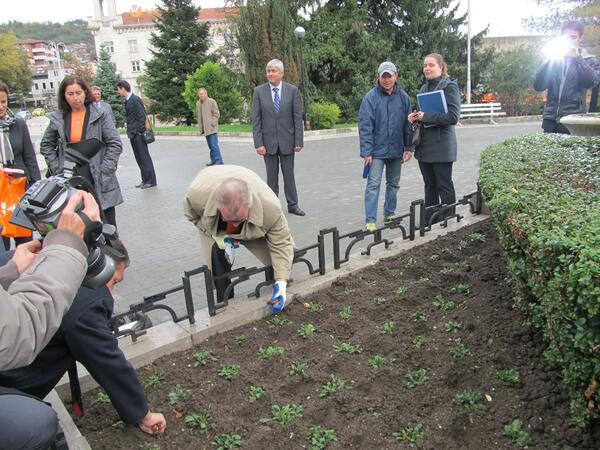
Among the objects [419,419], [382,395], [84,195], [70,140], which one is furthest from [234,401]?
[70,140]

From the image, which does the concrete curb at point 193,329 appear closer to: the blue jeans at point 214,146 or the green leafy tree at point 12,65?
the blue jeans at point 214,146

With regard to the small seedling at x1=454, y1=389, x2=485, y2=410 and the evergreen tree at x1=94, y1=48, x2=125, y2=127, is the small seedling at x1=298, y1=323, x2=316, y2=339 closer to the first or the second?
the small seedling at x1=454, y1=389, x2=485, y2=410

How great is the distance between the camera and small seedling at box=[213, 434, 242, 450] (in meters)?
2.30

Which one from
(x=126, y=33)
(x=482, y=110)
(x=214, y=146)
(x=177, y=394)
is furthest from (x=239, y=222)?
(x=126, y=33)

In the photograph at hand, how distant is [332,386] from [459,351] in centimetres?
74

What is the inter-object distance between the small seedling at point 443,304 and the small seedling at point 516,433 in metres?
1.15

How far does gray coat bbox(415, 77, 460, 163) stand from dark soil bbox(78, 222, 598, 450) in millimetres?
1968

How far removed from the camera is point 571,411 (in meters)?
2.09

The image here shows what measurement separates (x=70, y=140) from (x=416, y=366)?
11.8ft

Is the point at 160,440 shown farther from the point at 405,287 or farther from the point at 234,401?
the point at 405,287

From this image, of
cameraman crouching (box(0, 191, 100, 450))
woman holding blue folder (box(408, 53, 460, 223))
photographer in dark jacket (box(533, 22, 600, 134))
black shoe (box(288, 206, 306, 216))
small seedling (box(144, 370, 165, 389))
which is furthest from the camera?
black shoe (box(288, 206, 306, 216))

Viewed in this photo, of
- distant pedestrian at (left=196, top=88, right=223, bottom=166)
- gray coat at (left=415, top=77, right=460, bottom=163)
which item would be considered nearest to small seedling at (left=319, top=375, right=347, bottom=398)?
gray coat at (left=415, top=77, right=460, bottom=163)

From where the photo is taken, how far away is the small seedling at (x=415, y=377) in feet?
8.55

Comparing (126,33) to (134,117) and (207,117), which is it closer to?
(207,117)
